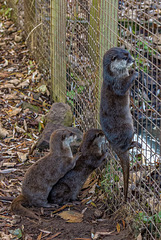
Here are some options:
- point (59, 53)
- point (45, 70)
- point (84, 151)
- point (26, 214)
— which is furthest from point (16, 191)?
point (45, 70)

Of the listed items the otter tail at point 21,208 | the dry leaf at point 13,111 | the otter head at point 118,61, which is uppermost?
the otter head at point 118,61

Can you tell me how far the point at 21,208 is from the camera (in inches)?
191

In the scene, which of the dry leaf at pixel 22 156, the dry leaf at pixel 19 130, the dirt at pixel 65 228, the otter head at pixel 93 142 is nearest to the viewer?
the dirt at pixel 65 228

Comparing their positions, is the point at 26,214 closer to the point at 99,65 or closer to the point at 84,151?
the point at 84,151

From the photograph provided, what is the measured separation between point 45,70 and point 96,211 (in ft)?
12.8

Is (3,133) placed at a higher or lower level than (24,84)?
lower

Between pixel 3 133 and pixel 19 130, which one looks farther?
pixel 19 130

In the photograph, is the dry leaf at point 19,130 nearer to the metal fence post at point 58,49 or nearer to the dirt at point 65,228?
the metal fence post at point 58,49

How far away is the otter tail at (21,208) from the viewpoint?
4828 mm

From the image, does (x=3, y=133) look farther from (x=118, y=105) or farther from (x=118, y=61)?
(x=118, y=61)

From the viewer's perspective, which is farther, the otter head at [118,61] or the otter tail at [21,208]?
the otter tail at [21,208]

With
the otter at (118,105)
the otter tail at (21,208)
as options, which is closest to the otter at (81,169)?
the otter tail at (21,208)

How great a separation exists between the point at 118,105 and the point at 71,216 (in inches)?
58.5

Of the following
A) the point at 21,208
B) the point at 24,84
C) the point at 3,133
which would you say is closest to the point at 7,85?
the point at 24,84
